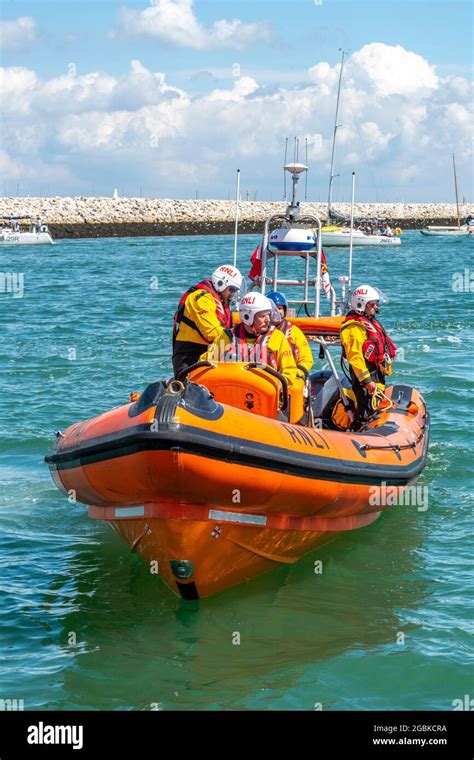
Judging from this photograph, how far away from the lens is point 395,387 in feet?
26.6

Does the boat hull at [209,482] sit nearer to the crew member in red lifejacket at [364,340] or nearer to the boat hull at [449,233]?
the crew member in red lifejacket at [364,340]

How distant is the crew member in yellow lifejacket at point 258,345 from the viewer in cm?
619

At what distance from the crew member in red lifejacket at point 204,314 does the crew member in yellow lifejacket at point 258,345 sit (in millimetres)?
633

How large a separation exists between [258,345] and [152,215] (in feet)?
189

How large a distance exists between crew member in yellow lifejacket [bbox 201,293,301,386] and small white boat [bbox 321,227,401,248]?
115 feet

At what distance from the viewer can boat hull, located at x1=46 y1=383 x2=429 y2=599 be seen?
5.12 metres

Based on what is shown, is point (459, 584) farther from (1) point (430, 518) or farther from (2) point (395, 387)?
(2) point (395, 387)

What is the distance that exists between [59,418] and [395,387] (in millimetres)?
3637

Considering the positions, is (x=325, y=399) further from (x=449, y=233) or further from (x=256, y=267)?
(x=449, y=233)

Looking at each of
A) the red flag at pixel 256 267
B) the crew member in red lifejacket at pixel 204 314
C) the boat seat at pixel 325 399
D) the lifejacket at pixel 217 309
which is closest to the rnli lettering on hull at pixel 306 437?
the crew member in red lifejacket at pixel 204 314

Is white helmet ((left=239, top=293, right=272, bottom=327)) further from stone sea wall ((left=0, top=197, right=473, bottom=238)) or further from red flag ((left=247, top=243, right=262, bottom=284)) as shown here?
stone sea wall ((left=0, top=197, right=473, bottom=238))

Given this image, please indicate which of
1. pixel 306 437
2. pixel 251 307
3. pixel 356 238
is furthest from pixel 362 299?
pixel 356 238

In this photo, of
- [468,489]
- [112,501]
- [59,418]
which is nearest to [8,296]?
[59,418]
